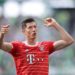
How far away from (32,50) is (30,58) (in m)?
0.12

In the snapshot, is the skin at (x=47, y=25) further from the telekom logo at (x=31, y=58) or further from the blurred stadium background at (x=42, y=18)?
the blurred stadium background at (x=42, y=18)

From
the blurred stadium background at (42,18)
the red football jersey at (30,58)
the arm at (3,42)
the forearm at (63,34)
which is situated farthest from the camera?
the blurred stadium background at (42,18)

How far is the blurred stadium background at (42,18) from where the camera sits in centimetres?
1469

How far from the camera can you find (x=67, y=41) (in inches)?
267

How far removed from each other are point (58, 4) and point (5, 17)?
65.6 inches

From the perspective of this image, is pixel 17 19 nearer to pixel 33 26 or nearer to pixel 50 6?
pixel 50 6

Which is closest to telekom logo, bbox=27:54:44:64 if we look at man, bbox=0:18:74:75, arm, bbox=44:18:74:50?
man, bbox=0:18:74:75

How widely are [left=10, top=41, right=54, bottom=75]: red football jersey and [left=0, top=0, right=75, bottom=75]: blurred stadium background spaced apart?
25.4ft

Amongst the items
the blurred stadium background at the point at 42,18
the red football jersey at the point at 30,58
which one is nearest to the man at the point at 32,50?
the red football jersey at the point at 30,58

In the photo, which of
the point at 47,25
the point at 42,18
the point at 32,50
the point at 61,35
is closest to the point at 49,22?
the point at 47,25

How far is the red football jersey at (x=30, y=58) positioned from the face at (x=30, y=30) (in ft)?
0.42

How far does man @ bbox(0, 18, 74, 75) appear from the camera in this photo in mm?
6605

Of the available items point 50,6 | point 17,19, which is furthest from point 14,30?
point 50,6

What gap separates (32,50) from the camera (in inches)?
263
